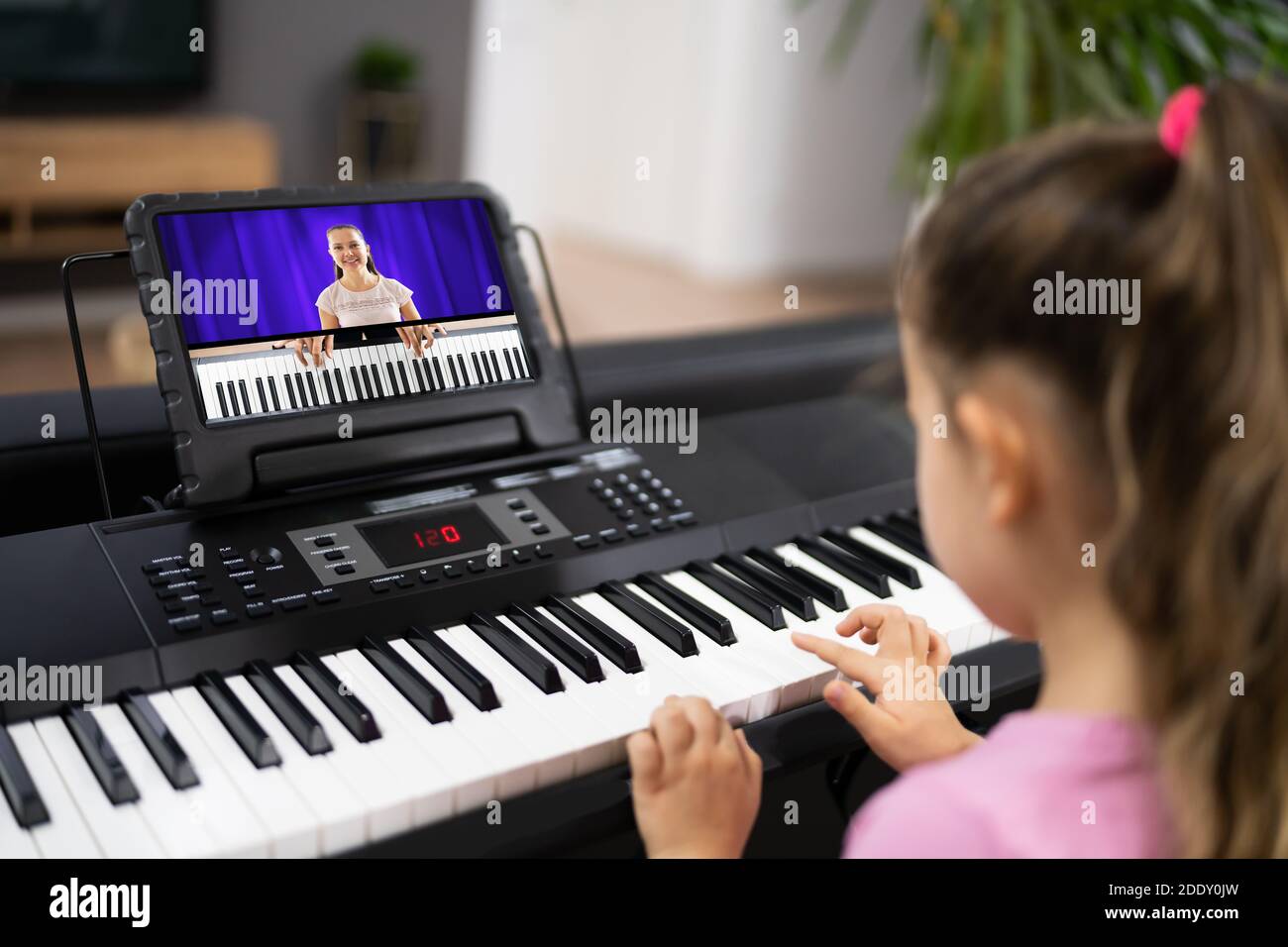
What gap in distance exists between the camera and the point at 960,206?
71 centimetres

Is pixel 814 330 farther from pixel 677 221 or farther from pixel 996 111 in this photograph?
pixel 677 221

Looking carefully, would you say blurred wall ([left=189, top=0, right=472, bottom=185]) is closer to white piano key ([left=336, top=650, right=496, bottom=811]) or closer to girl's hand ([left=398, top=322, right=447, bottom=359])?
girl's hand ([left=398, top=322, right=447, bottom=359])

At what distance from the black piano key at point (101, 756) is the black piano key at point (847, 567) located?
694mm

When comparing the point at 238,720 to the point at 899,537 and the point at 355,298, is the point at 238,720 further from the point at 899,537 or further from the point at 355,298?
the point at 899,537

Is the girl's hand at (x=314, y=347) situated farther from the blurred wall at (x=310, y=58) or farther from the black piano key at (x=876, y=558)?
the blurred wall at (x=310, y=58)

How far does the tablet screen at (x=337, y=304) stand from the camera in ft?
3.43

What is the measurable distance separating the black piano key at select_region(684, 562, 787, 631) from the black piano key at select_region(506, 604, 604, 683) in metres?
0.18

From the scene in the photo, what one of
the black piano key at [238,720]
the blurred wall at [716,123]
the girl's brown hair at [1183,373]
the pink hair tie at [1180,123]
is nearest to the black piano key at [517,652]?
the black piano key at [238,720]

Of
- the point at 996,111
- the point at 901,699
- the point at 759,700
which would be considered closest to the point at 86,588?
the point at 759,700

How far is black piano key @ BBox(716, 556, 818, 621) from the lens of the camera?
Result: 3.65ft

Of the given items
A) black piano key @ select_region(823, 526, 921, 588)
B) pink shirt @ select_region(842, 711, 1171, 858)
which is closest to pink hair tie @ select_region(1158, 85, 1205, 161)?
pink shirt @ select_region(842, 711, 1171, 858)

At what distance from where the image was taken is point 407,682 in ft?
3.06
